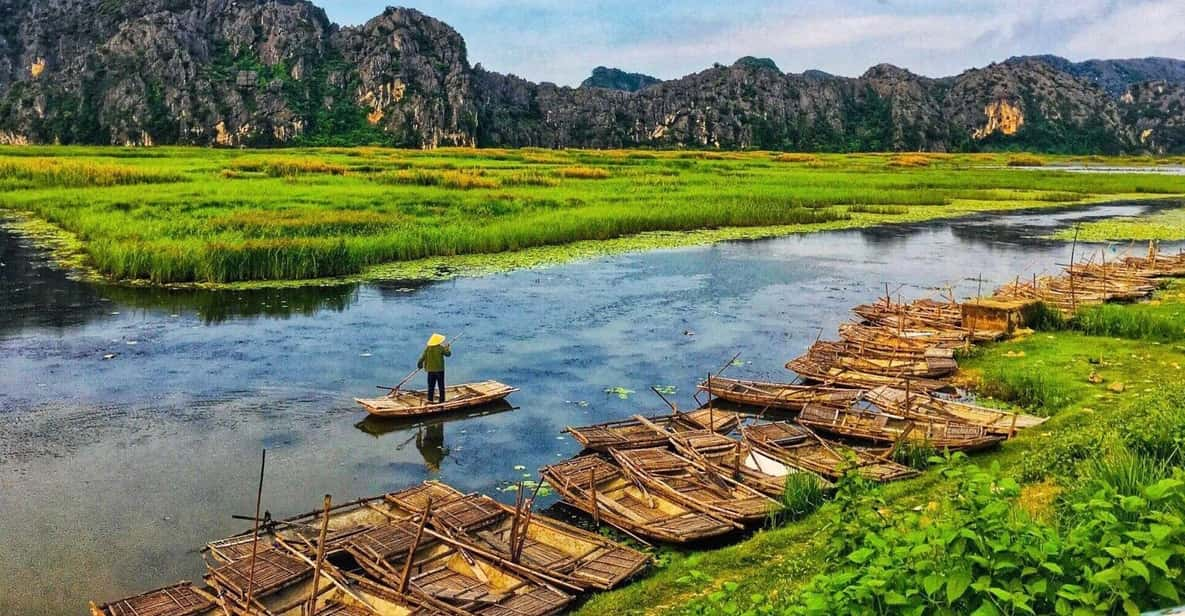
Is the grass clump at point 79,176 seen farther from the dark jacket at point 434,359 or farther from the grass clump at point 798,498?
the grass clump at point 798,498

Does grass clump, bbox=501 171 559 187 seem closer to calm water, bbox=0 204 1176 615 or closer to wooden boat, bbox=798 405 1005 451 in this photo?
calm water, bbox=0 204 1176 615

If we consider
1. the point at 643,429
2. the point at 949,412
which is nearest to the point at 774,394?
the point at 949,412

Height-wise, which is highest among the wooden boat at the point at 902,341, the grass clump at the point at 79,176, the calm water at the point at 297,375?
the grass clump at the point at 79,176

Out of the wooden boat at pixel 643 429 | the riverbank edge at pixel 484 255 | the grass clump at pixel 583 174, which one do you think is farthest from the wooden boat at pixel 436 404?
the grass clump at pixel 583 174

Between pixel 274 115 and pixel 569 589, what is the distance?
146 meters

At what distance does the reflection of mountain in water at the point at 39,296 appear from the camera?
20.2 m

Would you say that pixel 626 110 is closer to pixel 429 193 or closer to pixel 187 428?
pixel 429 193

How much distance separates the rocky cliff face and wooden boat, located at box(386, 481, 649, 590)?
458 ft

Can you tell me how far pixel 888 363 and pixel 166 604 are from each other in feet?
39.5

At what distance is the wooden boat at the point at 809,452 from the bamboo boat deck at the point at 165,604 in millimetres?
6542

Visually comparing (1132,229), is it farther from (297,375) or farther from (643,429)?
(297,375)

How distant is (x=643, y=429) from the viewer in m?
12.1

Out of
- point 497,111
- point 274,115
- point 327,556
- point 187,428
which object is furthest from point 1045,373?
point 497,111

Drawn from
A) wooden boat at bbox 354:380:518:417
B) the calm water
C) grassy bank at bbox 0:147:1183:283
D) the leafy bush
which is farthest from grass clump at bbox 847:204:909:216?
the leafy bush
